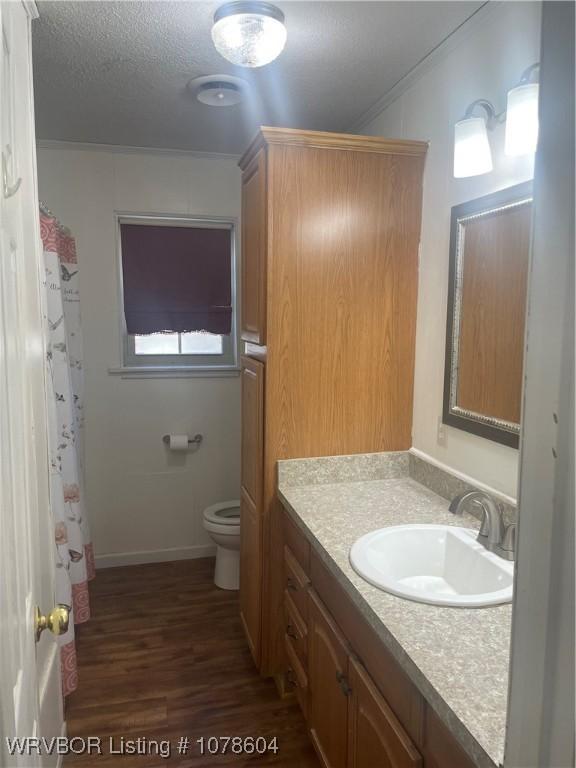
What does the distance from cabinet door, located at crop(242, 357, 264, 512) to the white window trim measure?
38.3 inches

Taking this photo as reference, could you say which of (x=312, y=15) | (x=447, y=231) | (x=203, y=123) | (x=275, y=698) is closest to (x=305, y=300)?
(x=447, y=231)

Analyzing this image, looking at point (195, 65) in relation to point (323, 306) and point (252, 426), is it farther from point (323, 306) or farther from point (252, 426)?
point (252, 426)

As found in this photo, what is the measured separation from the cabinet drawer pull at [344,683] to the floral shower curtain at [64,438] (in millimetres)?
1056

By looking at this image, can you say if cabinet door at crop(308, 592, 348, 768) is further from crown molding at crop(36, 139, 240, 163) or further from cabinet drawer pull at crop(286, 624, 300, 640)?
crown molding at crop(36, 139, 240, 163)

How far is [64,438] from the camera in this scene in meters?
2.28

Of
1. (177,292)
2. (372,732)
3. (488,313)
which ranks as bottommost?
(372,732)

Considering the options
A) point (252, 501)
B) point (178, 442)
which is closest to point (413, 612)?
point (252, 501)

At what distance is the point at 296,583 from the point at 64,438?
112 cm

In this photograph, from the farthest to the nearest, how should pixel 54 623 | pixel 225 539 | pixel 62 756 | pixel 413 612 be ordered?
pixel 225 539 → pixel 62 756 → pixel 413 612 → pixel 54 623

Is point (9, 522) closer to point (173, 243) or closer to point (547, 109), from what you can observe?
point (547, 109)

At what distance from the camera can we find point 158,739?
197cm

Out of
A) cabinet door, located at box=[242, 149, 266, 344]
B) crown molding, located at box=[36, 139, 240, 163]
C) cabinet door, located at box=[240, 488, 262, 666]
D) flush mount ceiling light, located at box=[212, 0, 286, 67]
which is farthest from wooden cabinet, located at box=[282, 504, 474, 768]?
crown molding, located at box=[36, 139, 240, 163]

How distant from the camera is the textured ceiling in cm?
171

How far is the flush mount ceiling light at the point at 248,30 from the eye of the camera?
1653mm
